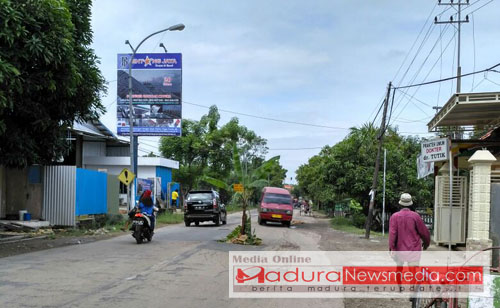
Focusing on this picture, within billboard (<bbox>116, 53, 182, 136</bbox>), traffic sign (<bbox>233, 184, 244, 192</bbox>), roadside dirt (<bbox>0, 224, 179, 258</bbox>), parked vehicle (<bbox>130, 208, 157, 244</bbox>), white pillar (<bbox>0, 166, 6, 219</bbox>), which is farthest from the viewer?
billboard (<bbox>116, 53, 182, 136</bbox>)

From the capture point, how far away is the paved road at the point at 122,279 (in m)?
7.17

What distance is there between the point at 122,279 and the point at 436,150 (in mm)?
7342

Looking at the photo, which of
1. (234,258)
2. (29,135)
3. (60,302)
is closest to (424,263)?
(234,258)

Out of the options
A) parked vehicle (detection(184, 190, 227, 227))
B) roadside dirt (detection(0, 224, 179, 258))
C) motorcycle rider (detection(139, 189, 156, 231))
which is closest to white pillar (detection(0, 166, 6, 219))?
roadside dirt (detection(0, 224, 179, 258))

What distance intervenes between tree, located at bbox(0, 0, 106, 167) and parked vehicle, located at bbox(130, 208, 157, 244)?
13.6ft

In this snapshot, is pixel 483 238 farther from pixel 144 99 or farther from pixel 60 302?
pixel 144 99

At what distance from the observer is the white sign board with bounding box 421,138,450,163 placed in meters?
10.7

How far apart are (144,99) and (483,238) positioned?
70.3 feet

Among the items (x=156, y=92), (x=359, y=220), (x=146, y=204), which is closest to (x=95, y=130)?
(x=156, y=92)

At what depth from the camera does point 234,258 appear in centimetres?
1252

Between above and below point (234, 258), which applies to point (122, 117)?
above

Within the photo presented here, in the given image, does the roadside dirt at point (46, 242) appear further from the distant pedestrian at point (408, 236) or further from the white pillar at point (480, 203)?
the white pillar at point (480, 203)

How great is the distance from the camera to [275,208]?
26922 mm

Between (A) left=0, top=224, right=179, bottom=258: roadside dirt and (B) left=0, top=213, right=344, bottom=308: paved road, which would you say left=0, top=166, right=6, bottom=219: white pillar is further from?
(B) left=0, top=213, right=344, bottom=308: paved road
